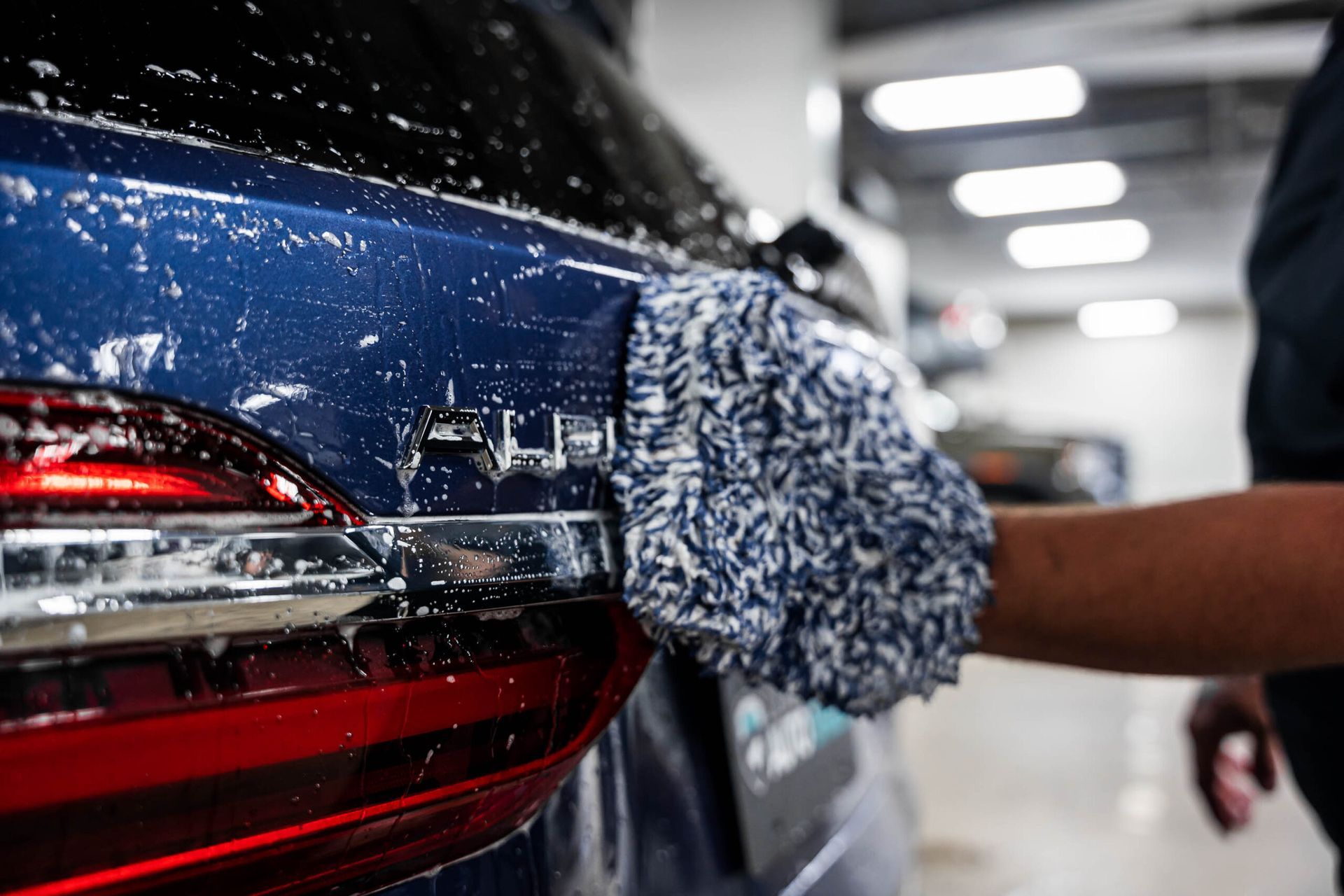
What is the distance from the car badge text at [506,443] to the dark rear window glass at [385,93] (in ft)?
0.56

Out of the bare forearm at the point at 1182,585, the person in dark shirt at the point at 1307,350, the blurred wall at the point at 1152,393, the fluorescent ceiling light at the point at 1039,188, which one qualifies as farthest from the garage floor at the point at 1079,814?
the blurred wall at the point at 1152,393

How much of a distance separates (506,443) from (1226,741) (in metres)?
1.43

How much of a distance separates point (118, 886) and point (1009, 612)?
0.68 m

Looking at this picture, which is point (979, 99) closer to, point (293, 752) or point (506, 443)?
point (506, 443)

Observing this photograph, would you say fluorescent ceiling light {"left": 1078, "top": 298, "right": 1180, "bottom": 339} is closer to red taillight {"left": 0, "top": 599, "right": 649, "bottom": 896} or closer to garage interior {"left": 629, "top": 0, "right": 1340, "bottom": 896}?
garage interior {"left": 629, "top": 0, "right": 1340, "bottom": 896}

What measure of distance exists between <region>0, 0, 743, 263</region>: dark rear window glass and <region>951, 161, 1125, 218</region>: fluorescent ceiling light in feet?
27.6

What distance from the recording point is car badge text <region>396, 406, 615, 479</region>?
22.3 inches

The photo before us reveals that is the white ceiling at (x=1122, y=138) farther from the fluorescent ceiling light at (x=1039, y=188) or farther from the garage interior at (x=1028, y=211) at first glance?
the fluorescent ceiling light at (x=1039, y=188)

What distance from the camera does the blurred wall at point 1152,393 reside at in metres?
15.5

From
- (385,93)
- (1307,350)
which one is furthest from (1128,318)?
(385,93)

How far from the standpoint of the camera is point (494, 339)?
2.01ft

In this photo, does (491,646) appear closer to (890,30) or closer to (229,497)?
(229,497)

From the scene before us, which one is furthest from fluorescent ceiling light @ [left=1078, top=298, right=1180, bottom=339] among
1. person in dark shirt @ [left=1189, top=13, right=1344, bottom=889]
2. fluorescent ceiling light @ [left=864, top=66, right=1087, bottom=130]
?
person in dark shirt @ [left=1189, top=13, right=1344, bottom=889]

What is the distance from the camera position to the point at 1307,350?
1081 mm
